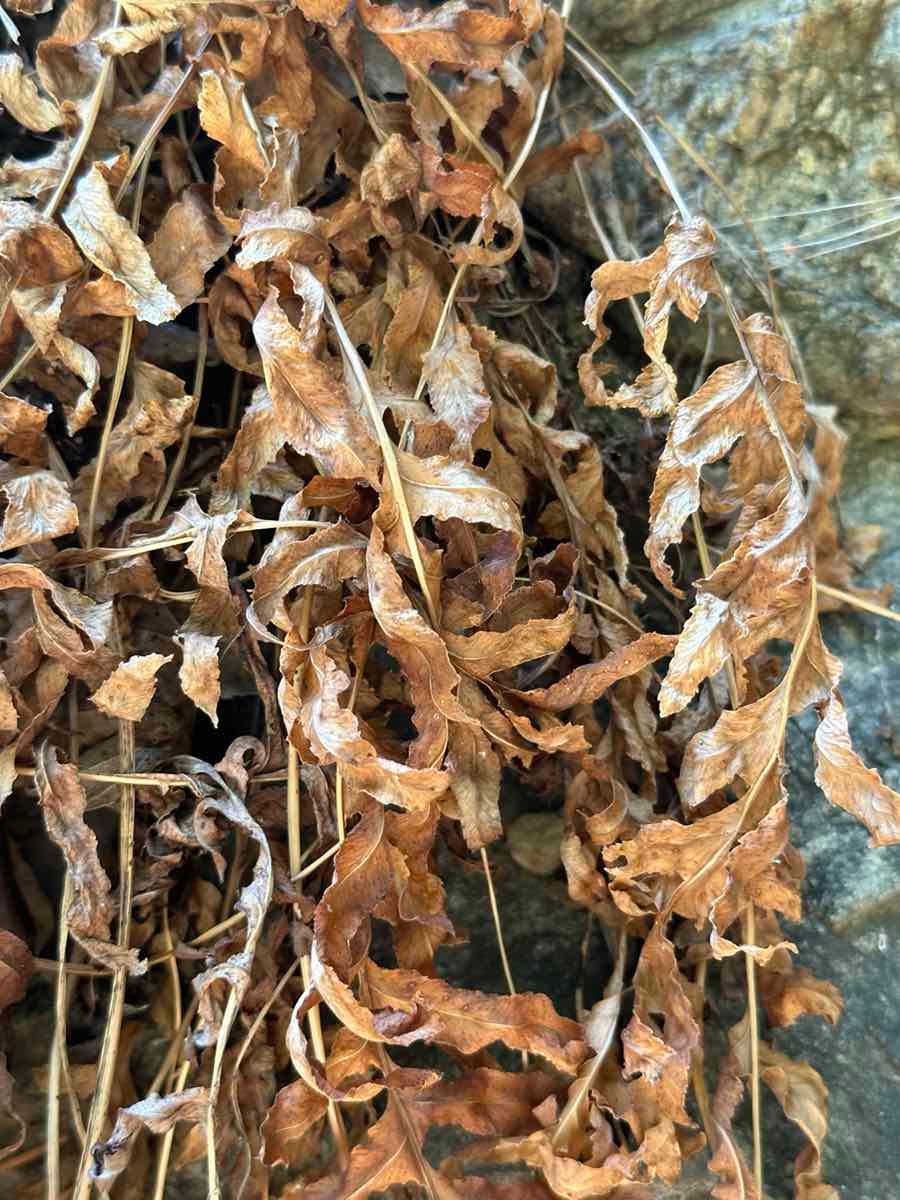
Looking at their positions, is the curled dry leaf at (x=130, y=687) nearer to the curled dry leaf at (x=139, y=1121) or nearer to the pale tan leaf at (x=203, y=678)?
the pale tan leaf at (x=203, y=678)

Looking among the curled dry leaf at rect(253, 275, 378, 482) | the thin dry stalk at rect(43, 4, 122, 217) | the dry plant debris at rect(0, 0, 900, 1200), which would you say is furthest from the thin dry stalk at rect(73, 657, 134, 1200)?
the thin dry stalk at rect(43, 4, 122, 217)

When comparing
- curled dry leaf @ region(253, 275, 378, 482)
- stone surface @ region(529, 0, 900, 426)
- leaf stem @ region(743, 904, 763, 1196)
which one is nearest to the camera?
curled dry leaf @ region(253, 275, 378, 482)

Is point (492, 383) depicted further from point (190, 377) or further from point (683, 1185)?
point (683, 1185)

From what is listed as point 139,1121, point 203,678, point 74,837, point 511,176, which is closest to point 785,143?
point 511,176

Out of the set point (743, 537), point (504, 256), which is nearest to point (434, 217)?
point (504, 256)

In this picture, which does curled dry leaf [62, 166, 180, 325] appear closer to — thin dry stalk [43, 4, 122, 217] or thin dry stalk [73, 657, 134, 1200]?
thin dry stalk [43, 4, 122, 217]
